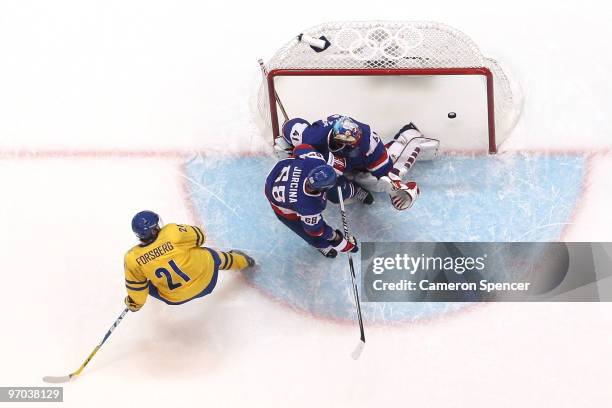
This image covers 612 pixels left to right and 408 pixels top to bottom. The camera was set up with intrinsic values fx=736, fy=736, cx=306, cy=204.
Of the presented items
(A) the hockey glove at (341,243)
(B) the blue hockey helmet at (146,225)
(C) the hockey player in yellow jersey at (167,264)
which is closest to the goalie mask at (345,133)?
(A) the hockey glove at (341,243)

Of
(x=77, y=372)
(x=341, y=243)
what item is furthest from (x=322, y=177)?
(x=77, y=372)

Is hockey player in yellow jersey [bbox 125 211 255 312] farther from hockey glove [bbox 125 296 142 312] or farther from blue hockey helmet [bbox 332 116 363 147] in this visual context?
blue hockey helmet [bbox 332 116 363 147]

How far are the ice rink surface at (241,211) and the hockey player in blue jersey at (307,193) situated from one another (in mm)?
325

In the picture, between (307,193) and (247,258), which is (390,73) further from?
(247,258)

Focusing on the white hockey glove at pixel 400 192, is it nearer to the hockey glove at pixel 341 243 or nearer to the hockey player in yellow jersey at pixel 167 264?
the hockey glove at pixel 341 243

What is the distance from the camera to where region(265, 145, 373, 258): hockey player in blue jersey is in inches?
151

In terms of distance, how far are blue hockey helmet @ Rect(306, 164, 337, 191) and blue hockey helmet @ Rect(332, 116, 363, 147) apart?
27cm

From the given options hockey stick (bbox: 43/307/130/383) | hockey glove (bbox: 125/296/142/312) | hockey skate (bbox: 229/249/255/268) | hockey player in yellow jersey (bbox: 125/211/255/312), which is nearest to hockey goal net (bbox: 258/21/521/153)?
hockey skate (bbox: 229/249/255/268)

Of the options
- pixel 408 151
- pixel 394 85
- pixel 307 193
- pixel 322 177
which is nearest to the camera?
pixel 322 177

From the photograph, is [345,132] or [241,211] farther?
[241,211]

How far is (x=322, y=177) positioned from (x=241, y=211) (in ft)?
3.67

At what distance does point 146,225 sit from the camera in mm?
3820

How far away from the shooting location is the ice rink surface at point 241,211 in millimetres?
4305

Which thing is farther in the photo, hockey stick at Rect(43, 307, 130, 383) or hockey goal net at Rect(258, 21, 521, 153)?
hockey goal net at Rect(258, 21, 521, 153)
